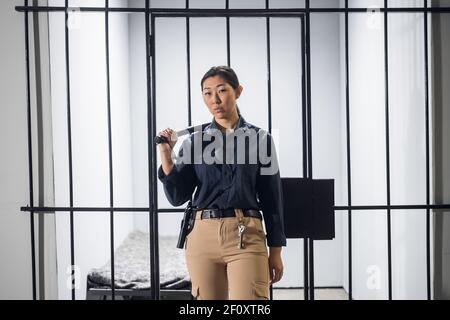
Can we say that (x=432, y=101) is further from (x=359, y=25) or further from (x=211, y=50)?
(x=211, y=50)

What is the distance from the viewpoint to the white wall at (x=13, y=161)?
86.0 inches

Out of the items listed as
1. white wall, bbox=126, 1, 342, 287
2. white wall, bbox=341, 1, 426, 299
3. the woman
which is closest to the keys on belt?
the woman

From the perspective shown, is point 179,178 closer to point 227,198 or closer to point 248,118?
point 227,198

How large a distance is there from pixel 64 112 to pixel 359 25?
2.26m

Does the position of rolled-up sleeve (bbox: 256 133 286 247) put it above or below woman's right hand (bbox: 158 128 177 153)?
below

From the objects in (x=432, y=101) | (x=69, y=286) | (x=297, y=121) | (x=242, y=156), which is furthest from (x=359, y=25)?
(x=69, y=286)

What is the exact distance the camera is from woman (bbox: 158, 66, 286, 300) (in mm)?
1789

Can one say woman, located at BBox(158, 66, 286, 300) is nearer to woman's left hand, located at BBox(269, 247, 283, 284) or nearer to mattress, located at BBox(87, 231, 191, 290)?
woman's left hand, located at BBox(269, 247, 283, 284)

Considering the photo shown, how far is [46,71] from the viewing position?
2207mm

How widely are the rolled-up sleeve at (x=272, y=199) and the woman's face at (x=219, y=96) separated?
204 mm

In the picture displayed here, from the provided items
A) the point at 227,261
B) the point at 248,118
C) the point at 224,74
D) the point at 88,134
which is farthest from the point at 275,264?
the point at 248,118

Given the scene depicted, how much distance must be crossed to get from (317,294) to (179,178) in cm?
224

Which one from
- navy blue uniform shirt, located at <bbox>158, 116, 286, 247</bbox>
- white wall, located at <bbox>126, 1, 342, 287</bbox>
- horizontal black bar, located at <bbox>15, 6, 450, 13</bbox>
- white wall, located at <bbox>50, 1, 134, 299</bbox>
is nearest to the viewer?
navy blue uniform shirt, located at <bbox>158, 116, 286, 247</bbox>

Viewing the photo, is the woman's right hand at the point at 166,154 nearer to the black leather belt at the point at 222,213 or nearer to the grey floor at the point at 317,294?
the black leather belt at the point at 222,213
